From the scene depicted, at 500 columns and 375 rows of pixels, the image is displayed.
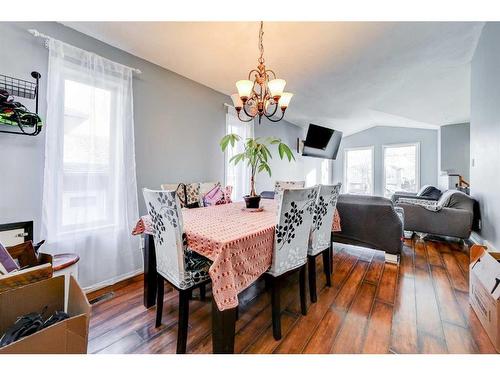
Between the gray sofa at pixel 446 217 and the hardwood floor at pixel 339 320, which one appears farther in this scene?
the gray sofa at pixel 446 217

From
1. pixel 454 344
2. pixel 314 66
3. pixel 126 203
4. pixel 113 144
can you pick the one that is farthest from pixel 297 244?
pixel 314 66

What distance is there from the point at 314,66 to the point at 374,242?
2.23 metres

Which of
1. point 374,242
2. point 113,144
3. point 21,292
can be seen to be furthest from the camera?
point 374,242

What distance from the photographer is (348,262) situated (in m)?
2.63

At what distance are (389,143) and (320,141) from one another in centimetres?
269

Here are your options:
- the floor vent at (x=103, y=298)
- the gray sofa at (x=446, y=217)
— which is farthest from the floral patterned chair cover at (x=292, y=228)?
the gray sofa at (x=446, y=217)

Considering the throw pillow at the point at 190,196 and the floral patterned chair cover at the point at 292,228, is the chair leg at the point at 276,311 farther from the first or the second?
the throw pillow at the point at 190,196

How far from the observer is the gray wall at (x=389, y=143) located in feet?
19.9

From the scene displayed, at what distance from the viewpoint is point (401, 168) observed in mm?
6551

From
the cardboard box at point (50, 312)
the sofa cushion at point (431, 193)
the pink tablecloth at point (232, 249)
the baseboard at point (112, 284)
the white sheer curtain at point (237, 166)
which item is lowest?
the baseboard at point (112, 284)

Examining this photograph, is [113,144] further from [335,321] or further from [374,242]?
[374,242]

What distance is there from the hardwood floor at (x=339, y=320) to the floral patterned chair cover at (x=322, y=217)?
475 millimetres

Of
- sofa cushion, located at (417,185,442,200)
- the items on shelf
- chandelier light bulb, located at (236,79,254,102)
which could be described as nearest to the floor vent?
the items on shelf
